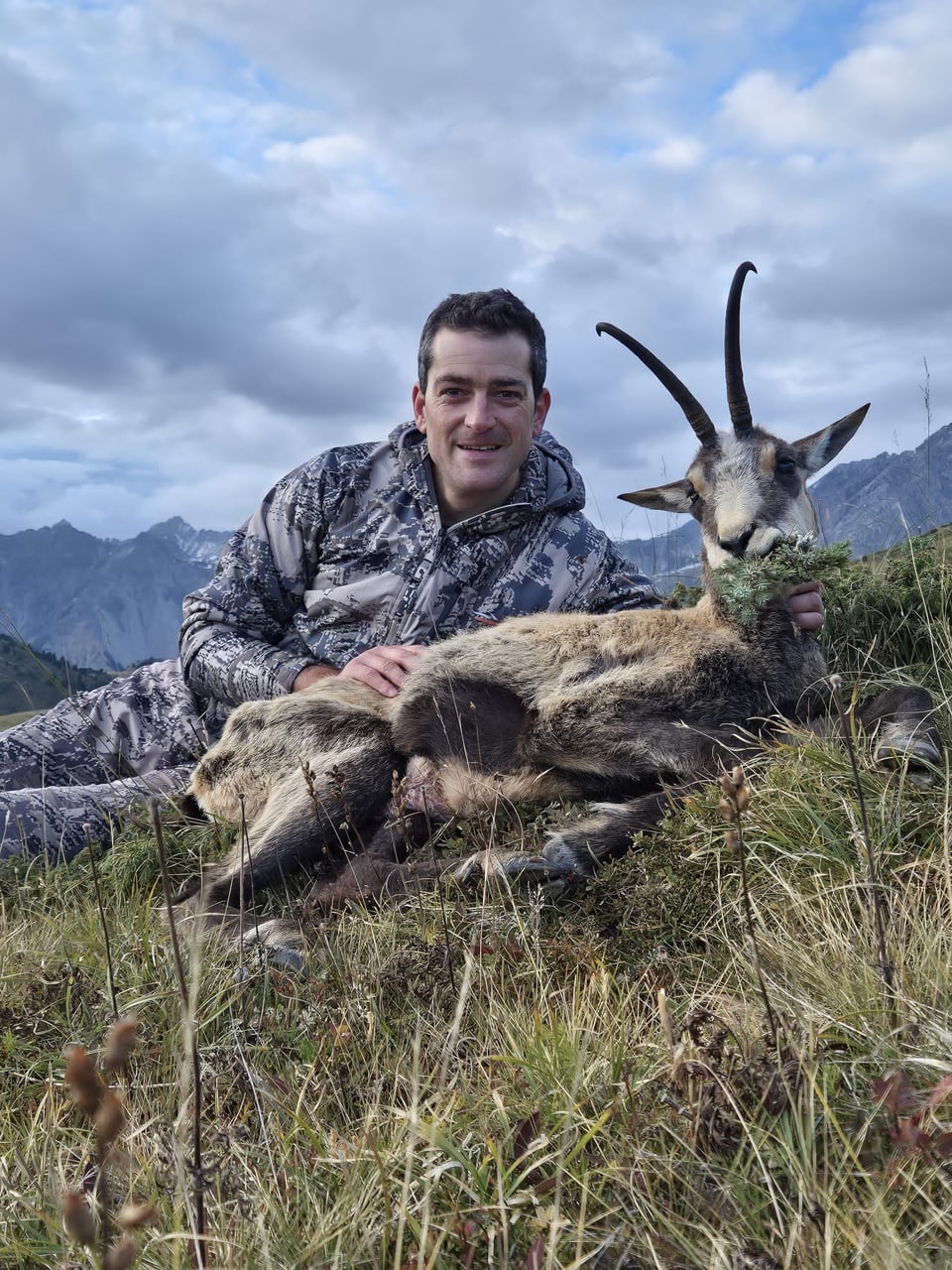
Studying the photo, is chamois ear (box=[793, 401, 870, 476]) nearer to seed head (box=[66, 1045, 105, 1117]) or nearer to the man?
the man

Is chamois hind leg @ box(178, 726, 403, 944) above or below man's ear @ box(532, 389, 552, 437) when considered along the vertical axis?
below

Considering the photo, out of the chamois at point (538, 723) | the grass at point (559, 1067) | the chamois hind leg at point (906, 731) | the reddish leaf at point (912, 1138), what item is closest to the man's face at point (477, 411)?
the chamois at point (538, 723)

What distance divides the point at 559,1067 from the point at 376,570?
165 inches

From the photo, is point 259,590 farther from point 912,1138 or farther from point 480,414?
point 912,1138

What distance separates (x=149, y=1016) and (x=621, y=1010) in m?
1.66

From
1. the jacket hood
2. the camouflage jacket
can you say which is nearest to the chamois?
the camouflage jacket

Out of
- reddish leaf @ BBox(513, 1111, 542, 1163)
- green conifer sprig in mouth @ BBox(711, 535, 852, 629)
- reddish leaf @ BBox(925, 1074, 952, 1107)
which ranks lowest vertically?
reddish leaf @ BBox(513, 1111, 542, 1163)

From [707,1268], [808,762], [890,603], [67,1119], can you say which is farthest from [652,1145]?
[890,603]

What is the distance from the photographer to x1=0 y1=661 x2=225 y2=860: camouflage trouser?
6.60 meters

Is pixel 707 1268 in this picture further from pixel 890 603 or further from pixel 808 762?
pixel 890 603

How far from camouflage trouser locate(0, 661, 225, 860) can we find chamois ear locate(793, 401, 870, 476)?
417 cm

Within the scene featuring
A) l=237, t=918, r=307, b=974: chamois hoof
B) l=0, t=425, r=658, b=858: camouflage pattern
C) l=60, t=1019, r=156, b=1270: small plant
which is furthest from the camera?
l=0, t=425, r=658, b=858: camouflage pattern

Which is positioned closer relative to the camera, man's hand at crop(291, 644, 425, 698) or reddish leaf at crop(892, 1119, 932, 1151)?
reddish leaf at crop(892, 1119, 932, 1151)

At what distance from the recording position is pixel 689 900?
369cm
